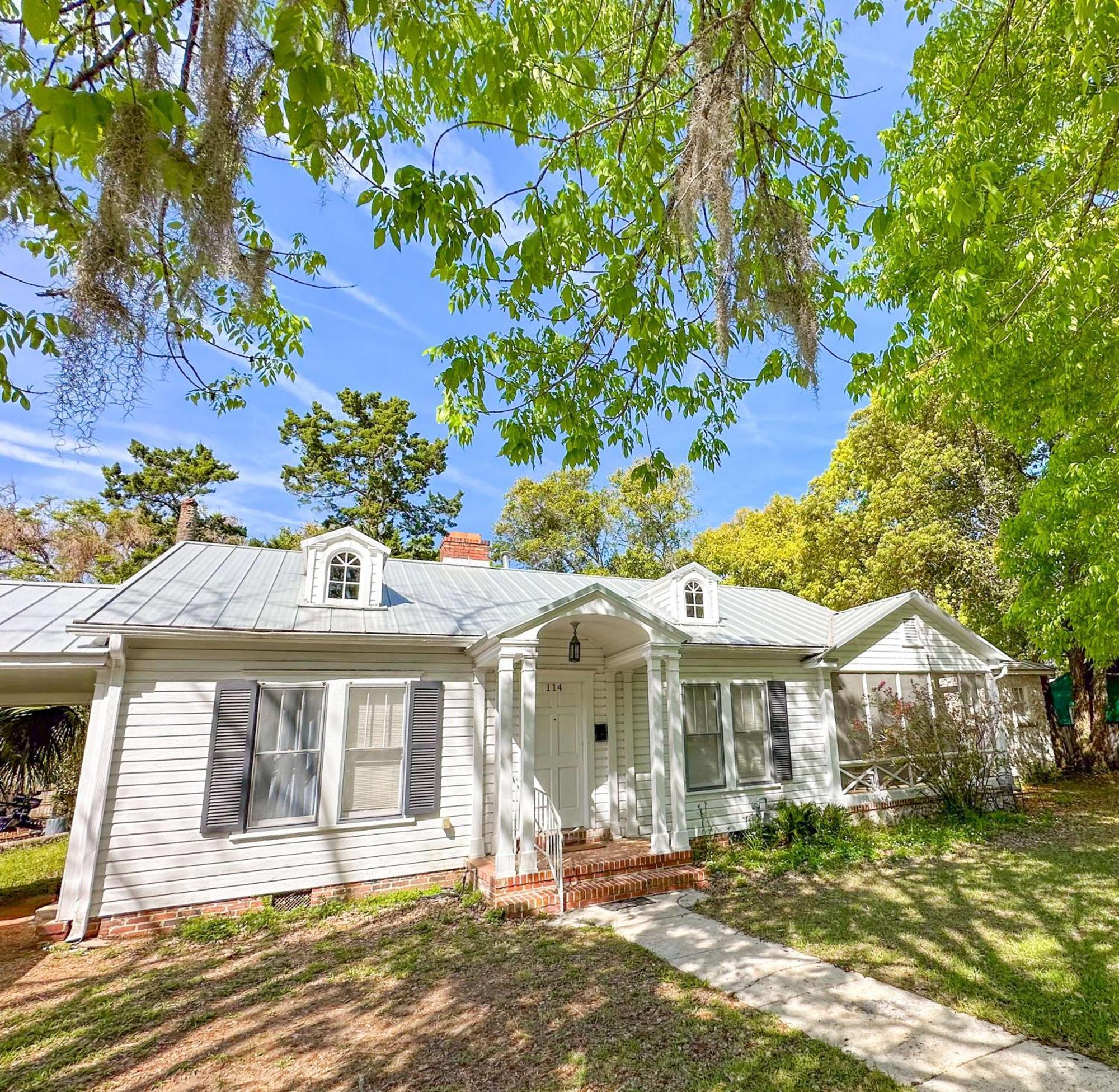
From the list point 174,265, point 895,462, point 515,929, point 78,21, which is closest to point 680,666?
point 515,929

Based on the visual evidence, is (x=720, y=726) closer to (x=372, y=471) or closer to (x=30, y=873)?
(x=30, y=873)

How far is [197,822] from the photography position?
6562 mm

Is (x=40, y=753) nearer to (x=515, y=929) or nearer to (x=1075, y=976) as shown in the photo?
(x=515, y=929)

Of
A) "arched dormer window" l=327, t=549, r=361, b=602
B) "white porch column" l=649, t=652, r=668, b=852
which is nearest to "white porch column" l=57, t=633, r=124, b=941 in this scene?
"arched dormer window" l=327, t=549, r=361, b=602

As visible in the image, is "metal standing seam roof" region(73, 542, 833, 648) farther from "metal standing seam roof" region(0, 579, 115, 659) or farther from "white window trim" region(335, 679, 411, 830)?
"white window trim" region(335, 679, 411, 830)

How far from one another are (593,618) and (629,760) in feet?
8.14

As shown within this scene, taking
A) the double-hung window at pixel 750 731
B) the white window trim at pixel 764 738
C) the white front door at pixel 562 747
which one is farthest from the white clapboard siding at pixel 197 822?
the double-hung window at pixel 750 731

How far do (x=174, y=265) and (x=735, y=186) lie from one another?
9.90 feet

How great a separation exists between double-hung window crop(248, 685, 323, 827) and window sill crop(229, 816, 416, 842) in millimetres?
78

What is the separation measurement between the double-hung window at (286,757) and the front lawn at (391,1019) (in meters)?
1.23

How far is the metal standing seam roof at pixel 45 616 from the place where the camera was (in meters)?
6.22

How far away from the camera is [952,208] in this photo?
165 inches

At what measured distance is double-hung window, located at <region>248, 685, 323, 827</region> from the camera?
691 cm

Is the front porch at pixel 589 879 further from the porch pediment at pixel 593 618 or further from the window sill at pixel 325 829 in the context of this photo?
the porch pediment at pixel 593 618
